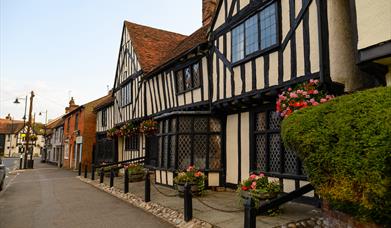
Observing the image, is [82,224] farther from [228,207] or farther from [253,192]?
[253,192]

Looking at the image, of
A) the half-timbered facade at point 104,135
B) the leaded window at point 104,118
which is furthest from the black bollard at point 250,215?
the leaded window at point 104,118

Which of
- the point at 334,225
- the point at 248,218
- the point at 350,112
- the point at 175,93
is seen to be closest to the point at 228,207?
the point at 248,218

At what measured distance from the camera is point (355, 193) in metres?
3.71

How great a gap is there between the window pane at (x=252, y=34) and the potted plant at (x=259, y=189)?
3.87 metres

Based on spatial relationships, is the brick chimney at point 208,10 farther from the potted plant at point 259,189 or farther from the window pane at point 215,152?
the potted plant at point 259,189

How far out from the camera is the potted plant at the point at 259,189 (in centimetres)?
646

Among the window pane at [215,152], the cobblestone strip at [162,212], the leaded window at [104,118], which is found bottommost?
the cobblestone strip at [162,212]

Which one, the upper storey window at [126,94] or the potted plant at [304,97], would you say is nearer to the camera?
the potted plant at [304,97]

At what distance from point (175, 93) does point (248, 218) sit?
8493mm

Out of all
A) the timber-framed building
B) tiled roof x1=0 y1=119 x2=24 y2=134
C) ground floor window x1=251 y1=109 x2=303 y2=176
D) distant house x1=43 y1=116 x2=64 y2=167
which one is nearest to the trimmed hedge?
the timber-framed building

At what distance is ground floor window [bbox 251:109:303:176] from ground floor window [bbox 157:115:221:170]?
1.80 meters

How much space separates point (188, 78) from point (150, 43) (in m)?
7.08

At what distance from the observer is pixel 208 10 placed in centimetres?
1448

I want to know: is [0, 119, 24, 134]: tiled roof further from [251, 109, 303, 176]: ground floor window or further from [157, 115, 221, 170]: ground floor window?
[251, 109, 303, 176]: ground floor window
